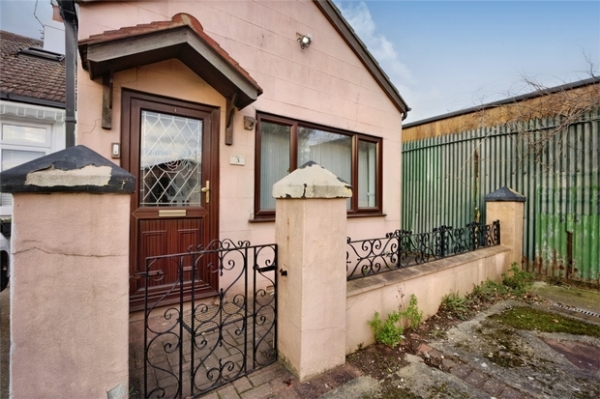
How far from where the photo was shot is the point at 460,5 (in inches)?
216

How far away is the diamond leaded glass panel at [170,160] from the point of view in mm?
3186

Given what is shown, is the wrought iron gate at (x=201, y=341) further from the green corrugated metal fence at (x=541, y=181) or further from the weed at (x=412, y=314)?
the green corrugated metal fence at (x=541, y=181)

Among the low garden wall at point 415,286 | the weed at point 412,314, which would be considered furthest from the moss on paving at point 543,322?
the weed at point 412,314

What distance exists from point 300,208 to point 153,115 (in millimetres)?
2474

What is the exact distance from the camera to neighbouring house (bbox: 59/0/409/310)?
9.32 feet

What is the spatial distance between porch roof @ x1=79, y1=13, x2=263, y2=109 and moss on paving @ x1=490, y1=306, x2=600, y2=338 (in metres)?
4.42

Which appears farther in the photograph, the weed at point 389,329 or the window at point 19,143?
the window at point 19,143

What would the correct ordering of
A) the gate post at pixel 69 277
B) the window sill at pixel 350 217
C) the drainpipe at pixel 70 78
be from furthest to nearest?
the window sill at pixel 350 217 < the drainpipe at pixel 70 78 < the gate post at pixel 69 277

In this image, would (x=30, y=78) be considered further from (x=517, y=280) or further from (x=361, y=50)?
(x=517, y=280)

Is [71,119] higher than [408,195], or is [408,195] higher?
[71,119]

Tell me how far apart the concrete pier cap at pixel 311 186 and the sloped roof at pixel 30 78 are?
233 inches

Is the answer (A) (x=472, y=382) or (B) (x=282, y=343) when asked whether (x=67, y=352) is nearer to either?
(B) (x=282, y=343)

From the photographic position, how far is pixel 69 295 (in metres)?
1.33

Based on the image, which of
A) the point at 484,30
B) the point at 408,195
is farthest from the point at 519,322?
the point at 484,30
